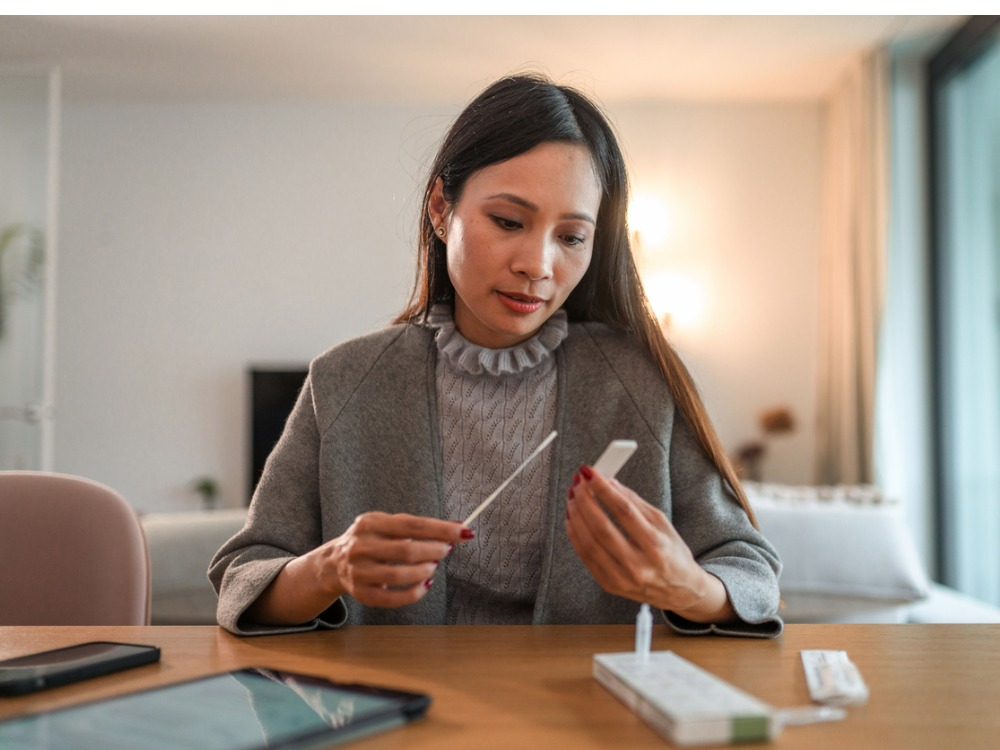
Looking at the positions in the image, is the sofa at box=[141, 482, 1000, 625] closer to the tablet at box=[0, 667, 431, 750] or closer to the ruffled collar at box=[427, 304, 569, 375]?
the ruffled collar at box=[427, 304, 569, 375]

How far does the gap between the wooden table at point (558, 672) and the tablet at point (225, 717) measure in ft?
0.07

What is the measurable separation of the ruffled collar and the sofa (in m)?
1.07

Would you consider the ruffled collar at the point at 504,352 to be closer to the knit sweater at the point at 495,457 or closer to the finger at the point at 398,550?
the knit sweater at the point at 495,457

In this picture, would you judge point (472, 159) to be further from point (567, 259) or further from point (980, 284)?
point (980, 284)

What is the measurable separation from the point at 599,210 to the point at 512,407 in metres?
0.25

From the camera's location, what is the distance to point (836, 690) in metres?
0.69

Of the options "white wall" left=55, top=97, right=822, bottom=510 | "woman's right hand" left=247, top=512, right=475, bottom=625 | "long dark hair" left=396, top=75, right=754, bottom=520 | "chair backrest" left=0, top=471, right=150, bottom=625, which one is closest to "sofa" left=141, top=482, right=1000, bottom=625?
"chair backrest" left=0, top=471, right=150, bottom=625

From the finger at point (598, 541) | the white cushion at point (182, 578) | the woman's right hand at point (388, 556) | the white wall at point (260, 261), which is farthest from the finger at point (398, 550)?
the white wall at point (260, 261)

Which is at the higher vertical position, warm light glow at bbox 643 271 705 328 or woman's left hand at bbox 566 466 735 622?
warm light glow at bbox 643 271 705 328

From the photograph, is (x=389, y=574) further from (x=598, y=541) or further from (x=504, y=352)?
(x=504, y=352)

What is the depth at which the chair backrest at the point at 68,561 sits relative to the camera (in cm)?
123

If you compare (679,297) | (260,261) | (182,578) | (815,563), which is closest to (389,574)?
(182,578)

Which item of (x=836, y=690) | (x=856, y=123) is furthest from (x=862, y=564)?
(x=856, y=123)

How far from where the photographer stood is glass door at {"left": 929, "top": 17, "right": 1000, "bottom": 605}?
4051 mm
